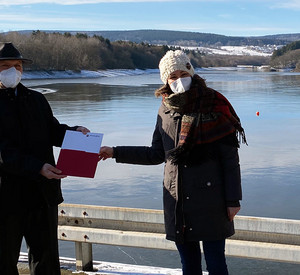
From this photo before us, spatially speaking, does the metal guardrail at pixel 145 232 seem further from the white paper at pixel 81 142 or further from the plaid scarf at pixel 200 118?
the plaid scarf at pixel 200 118

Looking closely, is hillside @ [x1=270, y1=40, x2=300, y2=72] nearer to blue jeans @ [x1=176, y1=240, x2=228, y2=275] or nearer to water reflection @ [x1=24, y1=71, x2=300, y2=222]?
water reflection @ [x1=24, y1=71, x2=300, y2=222]

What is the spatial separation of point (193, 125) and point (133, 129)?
10.6m

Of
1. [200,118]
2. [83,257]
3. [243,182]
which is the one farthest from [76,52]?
[200,118]

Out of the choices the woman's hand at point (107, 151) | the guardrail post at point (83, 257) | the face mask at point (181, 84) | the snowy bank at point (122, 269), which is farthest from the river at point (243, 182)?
the face mask at point (181, 84)

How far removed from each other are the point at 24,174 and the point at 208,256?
1223 millimetres

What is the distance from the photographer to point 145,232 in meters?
4.20

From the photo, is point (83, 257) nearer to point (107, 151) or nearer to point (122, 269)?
point (122, 269)

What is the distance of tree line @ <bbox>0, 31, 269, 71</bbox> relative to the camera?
317 ft

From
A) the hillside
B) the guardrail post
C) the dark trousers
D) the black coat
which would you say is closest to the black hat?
the black coat

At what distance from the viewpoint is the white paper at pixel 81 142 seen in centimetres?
350

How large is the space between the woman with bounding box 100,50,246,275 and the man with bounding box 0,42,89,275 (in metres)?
0.77

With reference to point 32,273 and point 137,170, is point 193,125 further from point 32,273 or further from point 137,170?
point 137,170

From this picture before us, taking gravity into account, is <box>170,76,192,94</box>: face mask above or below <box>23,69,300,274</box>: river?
above

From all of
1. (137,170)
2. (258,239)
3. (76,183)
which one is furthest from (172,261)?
(137,170)
